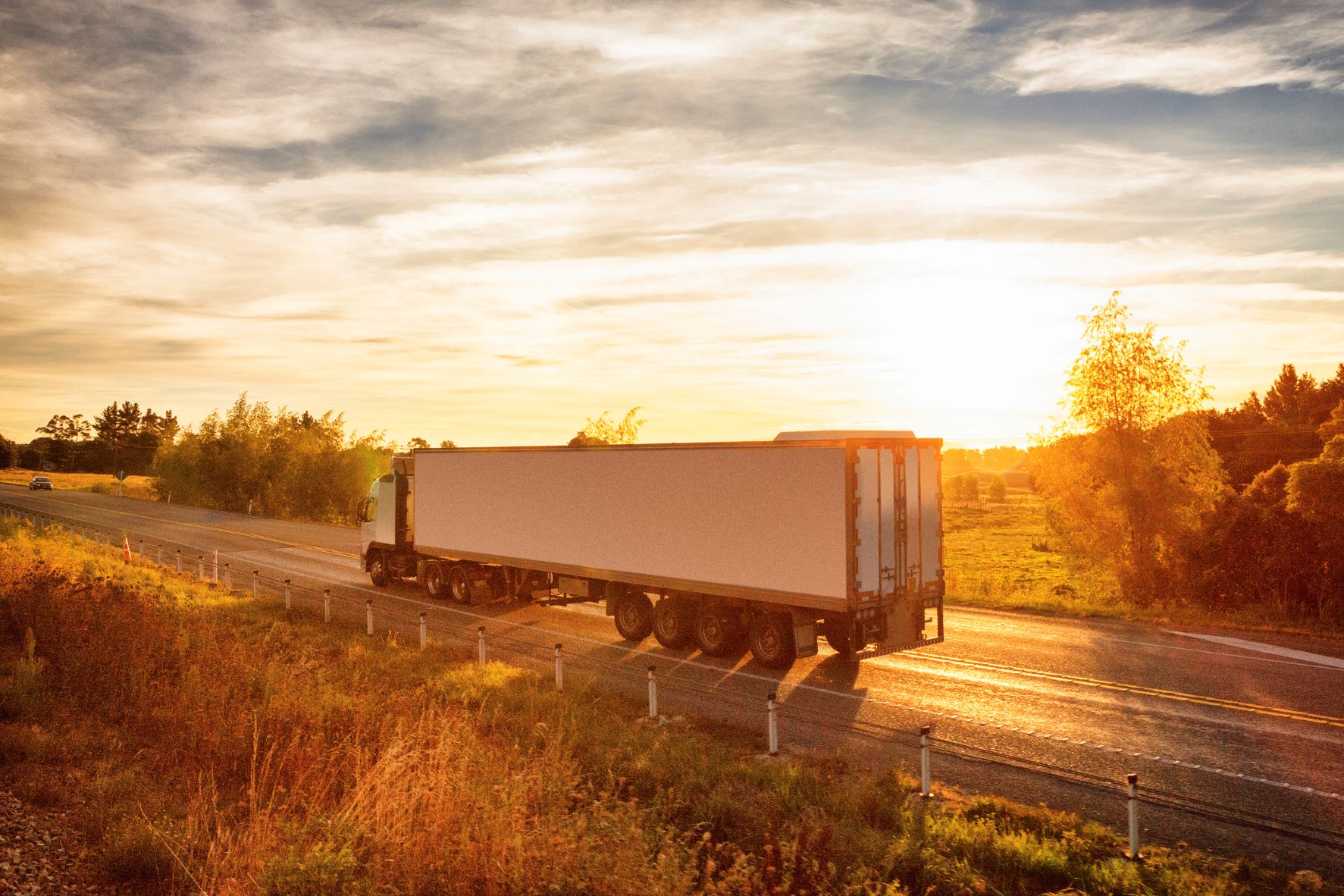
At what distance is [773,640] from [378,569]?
15.8 m

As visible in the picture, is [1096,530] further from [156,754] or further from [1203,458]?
[156,754]

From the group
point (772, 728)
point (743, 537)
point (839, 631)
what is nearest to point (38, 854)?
point (772, 728)

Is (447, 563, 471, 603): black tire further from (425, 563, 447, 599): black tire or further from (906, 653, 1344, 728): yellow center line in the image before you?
(906, 653, 1344, 728): yellow center line

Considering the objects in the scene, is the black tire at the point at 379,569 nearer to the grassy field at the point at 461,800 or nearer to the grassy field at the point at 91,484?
the grassy field at the point at 461,800

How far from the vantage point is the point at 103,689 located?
1274 centimetres

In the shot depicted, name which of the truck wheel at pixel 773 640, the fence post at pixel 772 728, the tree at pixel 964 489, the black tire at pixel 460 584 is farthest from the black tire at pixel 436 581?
the tree at pixel 964 489

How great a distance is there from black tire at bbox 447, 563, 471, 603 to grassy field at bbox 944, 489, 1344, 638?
1317cm

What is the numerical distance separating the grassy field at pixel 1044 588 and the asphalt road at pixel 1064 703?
1068mm

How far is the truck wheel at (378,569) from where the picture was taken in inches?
1064

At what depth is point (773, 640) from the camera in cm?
1590

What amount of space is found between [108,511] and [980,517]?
233 feet

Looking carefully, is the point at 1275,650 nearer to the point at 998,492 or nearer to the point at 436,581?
the point at 436,581

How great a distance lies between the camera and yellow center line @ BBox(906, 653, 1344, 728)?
41.0ft

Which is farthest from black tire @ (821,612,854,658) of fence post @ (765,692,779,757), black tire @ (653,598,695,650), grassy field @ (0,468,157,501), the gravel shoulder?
grassy field @ (0,468,157,501)
